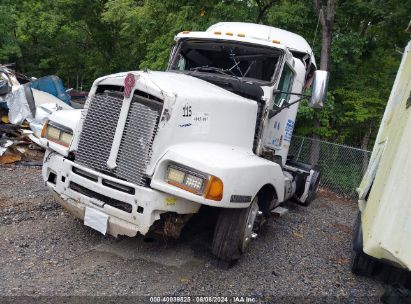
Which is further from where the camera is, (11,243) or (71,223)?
(71,223)

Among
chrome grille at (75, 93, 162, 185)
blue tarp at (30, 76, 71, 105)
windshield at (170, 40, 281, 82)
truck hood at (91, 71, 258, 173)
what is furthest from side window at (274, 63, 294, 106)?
blue tarp at (30, 76, 71, 105)

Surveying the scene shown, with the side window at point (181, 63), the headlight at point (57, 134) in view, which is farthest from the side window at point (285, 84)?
the headlight at point (57, 134)

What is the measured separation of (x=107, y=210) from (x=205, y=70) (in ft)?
8.76

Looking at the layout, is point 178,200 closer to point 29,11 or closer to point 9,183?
point 9,183

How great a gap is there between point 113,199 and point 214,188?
3.60ft

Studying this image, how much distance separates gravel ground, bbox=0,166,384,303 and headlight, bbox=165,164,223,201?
1011 mm

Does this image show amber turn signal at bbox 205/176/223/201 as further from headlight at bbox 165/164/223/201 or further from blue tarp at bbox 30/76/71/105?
blue tarp at bbox 30/76/71/105

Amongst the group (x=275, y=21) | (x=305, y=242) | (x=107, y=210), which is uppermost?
(x=275, y=21)

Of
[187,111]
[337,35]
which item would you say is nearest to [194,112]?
[187,111]

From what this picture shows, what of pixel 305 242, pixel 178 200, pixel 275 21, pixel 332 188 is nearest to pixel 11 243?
pixel 178 200

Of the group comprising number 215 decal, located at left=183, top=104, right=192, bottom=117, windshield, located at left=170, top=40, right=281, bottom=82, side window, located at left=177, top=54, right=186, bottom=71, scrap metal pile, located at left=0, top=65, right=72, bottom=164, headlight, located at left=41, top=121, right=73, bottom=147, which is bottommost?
scrap metal pile, located at left=0, top=65, right=72, bottom=164

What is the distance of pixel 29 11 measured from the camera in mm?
19344

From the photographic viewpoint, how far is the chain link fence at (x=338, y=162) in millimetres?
10516

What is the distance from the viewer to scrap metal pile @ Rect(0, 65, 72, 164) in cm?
891
